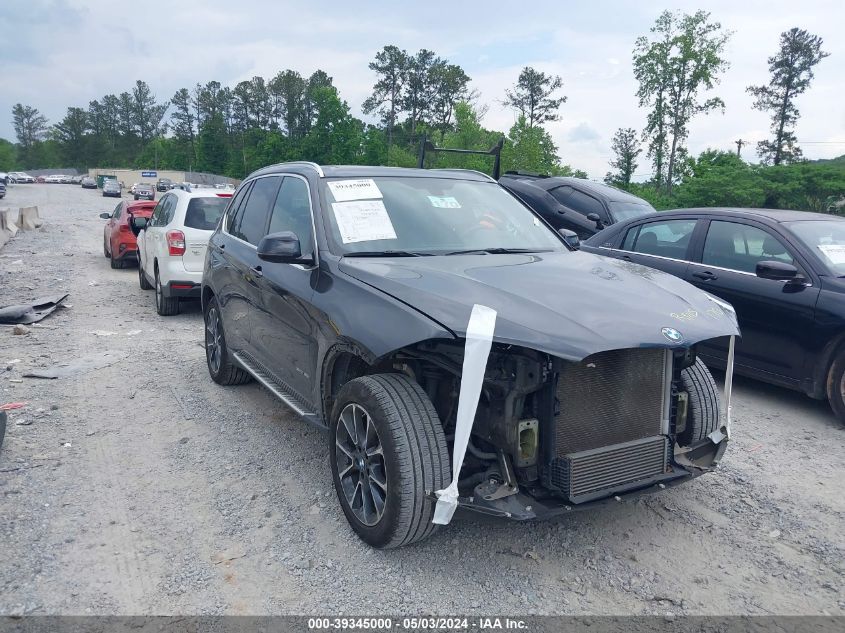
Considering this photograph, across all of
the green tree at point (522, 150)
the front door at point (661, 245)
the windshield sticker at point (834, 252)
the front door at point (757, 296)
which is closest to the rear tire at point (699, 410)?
the front door at point (757, 296)

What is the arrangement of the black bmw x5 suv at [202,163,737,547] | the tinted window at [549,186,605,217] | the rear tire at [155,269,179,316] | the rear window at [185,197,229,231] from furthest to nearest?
the tinted window at [549,186,605,217] < the rear tire at [155,269,179,316] < the rear window at [185,197,229,231] < the black bmw x5 suv at [202,163,737,547]

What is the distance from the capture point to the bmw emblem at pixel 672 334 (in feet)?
9.93

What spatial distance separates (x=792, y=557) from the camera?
338cm

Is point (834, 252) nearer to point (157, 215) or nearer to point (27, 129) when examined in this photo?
point (157, 215)

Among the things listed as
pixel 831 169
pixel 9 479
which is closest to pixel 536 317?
pixel 9 479

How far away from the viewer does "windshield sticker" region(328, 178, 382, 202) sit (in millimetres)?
4340

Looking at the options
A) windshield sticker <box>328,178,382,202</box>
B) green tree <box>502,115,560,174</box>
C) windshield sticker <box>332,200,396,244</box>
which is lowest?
windshield sticker <box>332,200,396,244</box>

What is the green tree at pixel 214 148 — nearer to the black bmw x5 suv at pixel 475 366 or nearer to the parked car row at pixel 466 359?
the parked car row at pixel 466 359

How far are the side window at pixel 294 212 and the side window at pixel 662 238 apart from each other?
149 inches

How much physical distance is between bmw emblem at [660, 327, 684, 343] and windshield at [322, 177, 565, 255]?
4.68 feet

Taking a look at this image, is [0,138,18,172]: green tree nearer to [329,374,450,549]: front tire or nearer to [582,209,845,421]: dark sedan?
[582,209,845,421]: dark sedan

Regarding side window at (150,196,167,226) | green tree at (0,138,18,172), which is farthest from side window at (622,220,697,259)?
green tree at (0,138,18,172)

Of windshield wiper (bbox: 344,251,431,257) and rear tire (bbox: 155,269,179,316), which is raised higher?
windshield wiper (bbox: 344,251,431,257)

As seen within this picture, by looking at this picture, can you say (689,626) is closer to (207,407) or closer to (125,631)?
(125,631)
